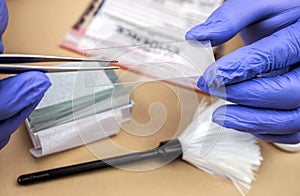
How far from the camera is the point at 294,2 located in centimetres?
62

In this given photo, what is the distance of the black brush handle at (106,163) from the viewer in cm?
57

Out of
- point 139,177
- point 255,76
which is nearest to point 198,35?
point 255,76

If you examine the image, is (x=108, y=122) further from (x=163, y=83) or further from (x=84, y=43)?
(x=84, y=43)

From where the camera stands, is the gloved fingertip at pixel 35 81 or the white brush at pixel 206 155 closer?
the gloved fingertip at pixel 35 81

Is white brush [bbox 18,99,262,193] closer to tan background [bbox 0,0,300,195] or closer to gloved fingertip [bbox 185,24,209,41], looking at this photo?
tan background [bbox 0,0,300,195]

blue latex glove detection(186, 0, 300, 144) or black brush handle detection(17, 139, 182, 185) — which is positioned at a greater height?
blue latex glove detection(186, 0, 300, 144)

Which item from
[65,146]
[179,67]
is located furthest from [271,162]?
[65,146]

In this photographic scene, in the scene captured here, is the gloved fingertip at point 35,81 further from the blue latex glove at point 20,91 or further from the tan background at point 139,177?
the tan background at point 139,177

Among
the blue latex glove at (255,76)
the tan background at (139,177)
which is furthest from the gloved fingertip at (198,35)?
the tan background at (139,177)

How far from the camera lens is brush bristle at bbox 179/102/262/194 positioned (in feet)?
1.97

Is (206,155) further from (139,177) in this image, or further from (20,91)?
(20,91)

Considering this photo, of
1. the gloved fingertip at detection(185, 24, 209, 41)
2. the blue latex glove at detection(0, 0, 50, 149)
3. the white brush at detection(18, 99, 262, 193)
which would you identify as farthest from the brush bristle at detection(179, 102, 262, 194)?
the blue latex glove at detection(0, 0, 50, 149)

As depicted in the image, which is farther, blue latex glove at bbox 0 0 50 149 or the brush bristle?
the brush bristle

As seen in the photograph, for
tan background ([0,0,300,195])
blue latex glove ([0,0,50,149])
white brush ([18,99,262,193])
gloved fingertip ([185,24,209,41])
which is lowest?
tan background ([0,0,300,195])
